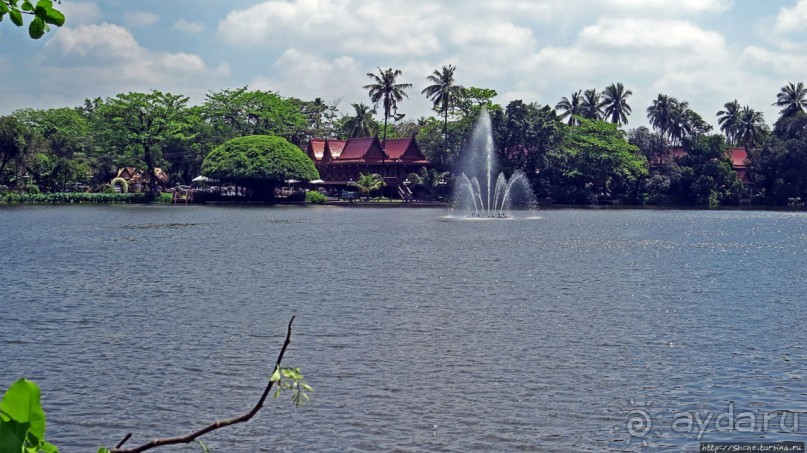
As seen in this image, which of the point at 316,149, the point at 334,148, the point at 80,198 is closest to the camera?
the point at 80,198

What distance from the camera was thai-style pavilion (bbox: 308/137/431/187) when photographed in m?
98.8

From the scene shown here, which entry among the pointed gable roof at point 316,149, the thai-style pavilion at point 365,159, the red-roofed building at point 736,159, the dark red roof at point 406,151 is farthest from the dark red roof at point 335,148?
the red-roofed building at point 736,159

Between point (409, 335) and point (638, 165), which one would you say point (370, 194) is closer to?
point (638, 165)

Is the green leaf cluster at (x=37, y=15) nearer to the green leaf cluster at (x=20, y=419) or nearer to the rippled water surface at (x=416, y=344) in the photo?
the green leaf cluster at (x=20, y=419)

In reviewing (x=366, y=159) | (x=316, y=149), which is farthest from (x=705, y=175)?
(x=316, y=149)

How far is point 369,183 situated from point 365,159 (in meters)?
6.36

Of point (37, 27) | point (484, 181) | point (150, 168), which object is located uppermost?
point (150, 168)

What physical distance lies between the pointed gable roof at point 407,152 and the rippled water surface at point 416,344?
61.5 metres

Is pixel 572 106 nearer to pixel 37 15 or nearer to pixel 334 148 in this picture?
pixel 334 148

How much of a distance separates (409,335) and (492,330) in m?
1.95

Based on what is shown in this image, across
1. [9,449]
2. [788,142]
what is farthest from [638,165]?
[9,449]

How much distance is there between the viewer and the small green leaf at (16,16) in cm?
357

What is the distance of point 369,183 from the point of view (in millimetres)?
94500

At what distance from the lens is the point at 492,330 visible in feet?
60.7
